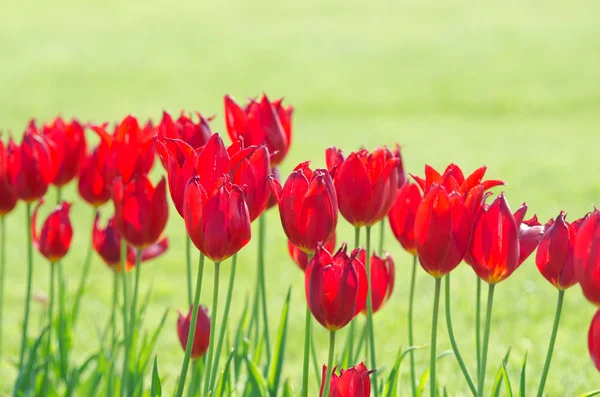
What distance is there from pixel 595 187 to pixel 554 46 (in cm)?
588

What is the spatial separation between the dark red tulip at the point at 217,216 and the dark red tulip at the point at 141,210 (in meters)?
0.35

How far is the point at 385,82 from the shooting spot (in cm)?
1108

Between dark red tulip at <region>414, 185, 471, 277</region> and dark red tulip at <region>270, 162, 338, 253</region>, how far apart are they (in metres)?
0.12

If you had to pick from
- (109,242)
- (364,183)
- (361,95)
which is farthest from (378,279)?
(361,95)

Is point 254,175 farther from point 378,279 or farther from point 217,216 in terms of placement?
point 378,279

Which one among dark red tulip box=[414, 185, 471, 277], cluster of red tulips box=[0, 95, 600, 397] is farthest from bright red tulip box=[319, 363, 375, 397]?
dark red tulip box=[414, 185, 471, 277]

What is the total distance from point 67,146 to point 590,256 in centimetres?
121

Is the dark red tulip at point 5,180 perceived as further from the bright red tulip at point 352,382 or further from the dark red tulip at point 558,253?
the dark red tulip at point 558,253

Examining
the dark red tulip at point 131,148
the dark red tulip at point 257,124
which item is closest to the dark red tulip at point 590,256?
the dark red tulip at point 257,124

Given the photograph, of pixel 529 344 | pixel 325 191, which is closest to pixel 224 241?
pixel 325 191

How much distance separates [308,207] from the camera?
47.3 inches

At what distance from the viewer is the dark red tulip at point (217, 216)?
1170mm

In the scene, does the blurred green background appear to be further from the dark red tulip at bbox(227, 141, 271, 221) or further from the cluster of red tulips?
the dark red tulip at bbox(227, 141, 271, 221)

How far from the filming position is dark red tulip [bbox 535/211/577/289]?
1.20 m
